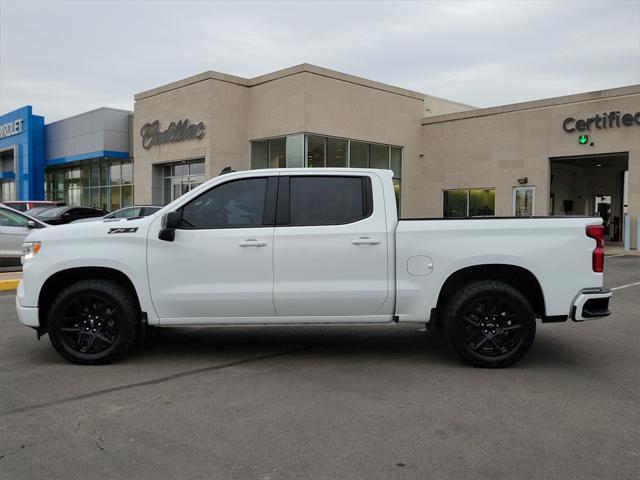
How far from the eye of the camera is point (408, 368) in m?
5.71

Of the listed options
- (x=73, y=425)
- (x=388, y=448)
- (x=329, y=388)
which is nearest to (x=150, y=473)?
(x=73, y=425)

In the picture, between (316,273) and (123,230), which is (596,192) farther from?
(123,230)

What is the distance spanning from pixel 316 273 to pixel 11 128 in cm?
4125

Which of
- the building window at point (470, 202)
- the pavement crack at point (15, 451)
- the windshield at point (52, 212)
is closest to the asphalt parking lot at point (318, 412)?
the pavement crack at point (15, 451)

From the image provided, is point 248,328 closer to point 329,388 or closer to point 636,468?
point 329,388

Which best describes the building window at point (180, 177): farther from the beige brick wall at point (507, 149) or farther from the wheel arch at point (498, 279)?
the wheel arch at point (498, 279)

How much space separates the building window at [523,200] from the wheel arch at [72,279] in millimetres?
21787

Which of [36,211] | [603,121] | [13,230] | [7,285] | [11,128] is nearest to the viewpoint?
[7,285]

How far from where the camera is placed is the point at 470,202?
2747 centimetres

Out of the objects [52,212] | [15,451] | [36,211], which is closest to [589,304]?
[15,451]

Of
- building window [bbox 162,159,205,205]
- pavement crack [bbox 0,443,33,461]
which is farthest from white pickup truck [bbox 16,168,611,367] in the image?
building window [bbox 162,159,205,205]

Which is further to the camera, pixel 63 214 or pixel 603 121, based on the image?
pixel 603 121

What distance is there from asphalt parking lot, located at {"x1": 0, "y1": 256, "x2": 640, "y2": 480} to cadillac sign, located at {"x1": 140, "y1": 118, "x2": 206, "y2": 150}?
20.0m

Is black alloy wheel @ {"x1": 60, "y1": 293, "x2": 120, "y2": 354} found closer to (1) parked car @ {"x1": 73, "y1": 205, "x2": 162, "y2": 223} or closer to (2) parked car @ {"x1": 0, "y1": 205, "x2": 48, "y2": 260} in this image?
(2) parked car @ {"x1": 0, "y1": 205, "x2": 48, "y2": 260}
